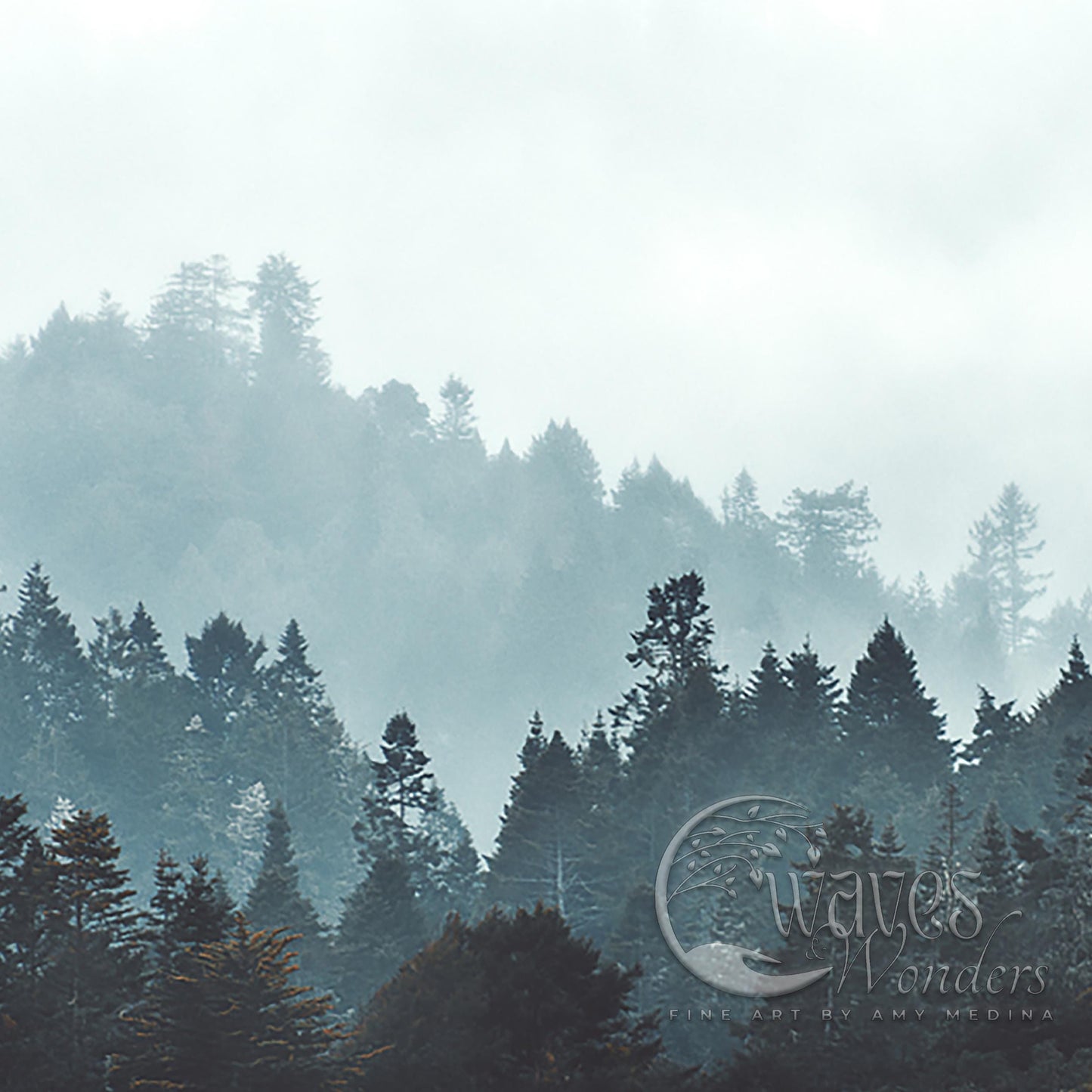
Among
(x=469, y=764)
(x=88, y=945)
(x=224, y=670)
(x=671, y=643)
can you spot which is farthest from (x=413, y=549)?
(x=88, y=945)

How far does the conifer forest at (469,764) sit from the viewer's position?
113 feet

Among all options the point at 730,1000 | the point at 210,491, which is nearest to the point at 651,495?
the point at 210,491

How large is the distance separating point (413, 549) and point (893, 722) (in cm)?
11743

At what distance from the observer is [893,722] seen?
7112 centimetres

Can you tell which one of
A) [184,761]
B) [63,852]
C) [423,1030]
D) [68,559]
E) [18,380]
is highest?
[18,380]

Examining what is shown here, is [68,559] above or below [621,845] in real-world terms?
above

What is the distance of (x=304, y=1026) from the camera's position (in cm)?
3203

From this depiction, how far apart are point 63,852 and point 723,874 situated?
82.4ft

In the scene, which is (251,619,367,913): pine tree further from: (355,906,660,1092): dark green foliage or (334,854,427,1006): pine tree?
(355,906,660,1092): dark green foliage

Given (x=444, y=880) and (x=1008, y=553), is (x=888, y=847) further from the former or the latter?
(x=1008, y=553)

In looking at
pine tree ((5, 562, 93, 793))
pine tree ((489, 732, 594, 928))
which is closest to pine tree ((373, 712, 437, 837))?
pine tree ((489, 732, 594, 928))

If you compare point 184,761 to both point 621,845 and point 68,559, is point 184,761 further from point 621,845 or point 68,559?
point 68,559

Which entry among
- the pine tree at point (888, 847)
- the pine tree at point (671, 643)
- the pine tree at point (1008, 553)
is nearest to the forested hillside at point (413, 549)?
the pine tree at point (1008, 553)

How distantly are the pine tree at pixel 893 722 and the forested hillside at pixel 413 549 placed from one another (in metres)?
88.7
